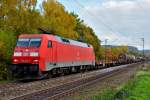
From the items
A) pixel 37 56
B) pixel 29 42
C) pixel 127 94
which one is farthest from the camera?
pixel 29 42

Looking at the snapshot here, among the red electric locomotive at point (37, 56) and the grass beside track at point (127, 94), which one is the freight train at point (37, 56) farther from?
the grass beside track at point (127, 94)

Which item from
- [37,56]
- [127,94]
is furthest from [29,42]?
[127,94]

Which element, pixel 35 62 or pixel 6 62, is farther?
pixel 6 62

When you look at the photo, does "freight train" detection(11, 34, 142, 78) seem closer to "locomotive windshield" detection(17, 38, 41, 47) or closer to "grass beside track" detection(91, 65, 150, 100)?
"locomotive windshield" detection(17, 38, 41, 47)

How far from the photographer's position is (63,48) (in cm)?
4209

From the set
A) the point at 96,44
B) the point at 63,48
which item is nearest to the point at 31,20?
the point at 63,48

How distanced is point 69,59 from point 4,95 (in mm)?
21793

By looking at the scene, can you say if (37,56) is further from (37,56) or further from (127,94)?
(127,94)

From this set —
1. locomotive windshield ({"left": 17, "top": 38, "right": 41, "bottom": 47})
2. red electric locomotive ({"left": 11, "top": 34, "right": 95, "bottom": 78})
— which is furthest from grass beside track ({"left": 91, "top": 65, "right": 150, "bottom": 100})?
locomotive windshield ({"left": 17, "top": 38, "right": 41, "bottom": 47})

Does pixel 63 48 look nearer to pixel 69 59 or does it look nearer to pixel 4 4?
pixel 69 59

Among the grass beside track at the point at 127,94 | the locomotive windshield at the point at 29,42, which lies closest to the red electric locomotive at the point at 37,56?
the locomotive windshield at the point at 29,42

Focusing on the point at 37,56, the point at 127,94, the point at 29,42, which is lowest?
the point at 127,94

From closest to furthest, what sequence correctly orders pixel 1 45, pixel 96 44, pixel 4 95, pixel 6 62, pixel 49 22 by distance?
pixel 4 95
pixel 1 45
pixel 6 62
pixel 49 22
pixel 96 44

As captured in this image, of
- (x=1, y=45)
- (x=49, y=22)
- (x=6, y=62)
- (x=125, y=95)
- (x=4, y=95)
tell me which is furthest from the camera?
(x=49, y=22)
